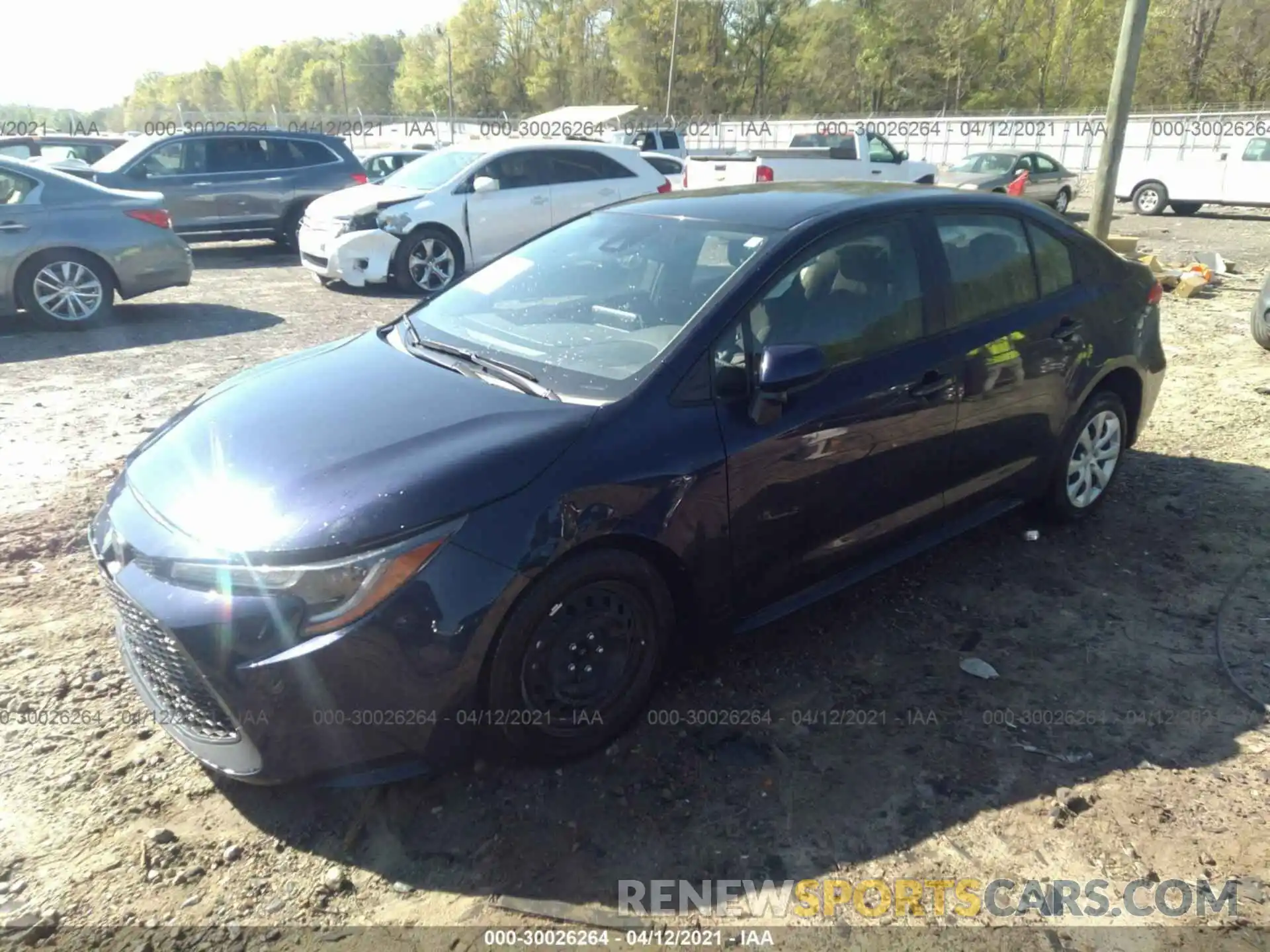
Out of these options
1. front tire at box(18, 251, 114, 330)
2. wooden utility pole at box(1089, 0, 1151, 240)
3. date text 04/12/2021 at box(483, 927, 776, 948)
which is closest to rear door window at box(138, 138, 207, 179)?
front tire at box(18, 251, 114, 330)

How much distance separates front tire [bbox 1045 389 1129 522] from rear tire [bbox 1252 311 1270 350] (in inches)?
156

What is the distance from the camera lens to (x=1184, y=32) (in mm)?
44281

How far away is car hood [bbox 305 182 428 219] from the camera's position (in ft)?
34.2

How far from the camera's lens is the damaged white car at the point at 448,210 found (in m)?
10.4

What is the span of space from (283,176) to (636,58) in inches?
2420

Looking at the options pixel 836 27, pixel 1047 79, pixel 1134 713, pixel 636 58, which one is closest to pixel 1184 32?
pixel 1047 79

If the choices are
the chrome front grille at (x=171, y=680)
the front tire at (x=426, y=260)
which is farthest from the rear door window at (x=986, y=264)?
the front tire at (x=426, y=260)

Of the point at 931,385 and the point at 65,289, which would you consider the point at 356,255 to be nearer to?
the point at 65,289

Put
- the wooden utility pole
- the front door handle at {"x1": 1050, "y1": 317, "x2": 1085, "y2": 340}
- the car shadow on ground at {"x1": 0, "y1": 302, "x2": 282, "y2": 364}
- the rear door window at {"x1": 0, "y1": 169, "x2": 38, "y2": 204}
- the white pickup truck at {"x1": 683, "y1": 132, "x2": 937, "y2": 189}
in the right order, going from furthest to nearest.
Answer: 1. the white pickup truck at {"x1": 683, "y1": 132, "x2": 937, "y2": 189}
2. the wooden utility pole
3. the rear door window at {"x1": 0, "y1": 169, "x2": 38, "y2": 204}
4. the car shadow on ground at {"x1": 0, "y1": 302, "x2": 282, "y2": 364}
5. the front door handle at {"x1": 1050, "y1": 317, "x2": 1085, "y2": 340}

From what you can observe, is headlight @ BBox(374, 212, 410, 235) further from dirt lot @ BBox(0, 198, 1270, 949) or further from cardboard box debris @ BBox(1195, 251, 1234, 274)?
cardboard box debris @ BBox(1195, 251, 1234, 274)

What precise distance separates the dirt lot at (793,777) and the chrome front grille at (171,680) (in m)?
0.32

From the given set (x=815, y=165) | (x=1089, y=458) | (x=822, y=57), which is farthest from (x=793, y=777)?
(x=822, y=57)

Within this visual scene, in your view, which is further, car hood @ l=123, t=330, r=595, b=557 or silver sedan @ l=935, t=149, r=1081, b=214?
silver sedan @ l=935, t=149, r=1081, b=214

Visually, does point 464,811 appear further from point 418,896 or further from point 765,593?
point 765,593
